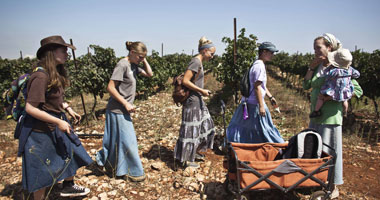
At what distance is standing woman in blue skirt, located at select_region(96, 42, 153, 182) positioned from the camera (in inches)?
108

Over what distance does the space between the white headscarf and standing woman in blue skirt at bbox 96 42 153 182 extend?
2.10 meters

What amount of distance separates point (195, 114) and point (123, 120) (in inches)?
39.1

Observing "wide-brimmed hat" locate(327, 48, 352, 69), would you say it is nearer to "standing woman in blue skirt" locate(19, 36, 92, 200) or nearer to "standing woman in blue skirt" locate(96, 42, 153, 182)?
"standing woman in blue skirt" locate(96, 42, 153, 182)

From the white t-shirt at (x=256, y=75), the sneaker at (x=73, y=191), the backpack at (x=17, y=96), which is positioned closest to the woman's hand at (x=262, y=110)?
the white t-shirt at (x=256, y=75)

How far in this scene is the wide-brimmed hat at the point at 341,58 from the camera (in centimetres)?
232

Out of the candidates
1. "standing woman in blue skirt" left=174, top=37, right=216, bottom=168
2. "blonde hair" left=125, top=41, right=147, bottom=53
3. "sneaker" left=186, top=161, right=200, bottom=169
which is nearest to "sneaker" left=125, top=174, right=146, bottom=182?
"standing woman in blue skirt" left=174, top=37, right=216, bottom=168

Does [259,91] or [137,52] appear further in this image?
[259,91]

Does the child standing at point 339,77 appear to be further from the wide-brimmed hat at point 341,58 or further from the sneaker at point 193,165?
the sneaker at point 193,165

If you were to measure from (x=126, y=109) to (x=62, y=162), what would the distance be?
86 cm

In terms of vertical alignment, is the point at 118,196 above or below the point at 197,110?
below

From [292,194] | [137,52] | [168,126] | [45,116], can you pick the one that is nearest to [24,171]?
[45,116]

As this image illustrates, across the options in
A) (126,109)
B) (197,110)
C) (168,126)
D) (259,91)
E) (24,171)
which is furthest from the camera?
(168,126)

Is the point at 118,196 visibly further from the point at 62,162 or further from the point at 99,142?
the point at 99,142

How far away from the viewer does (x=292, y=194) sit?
2834 millimetres
